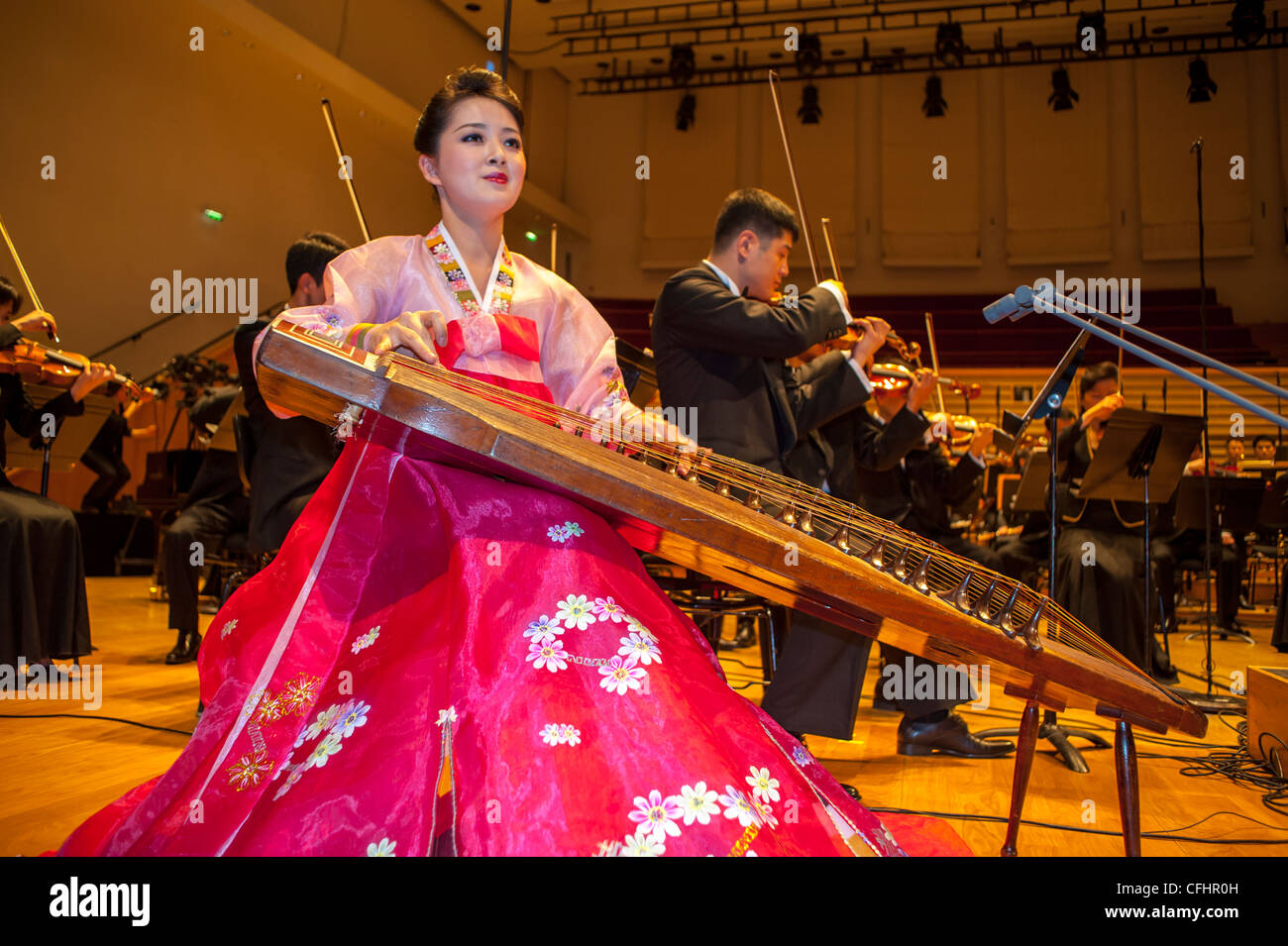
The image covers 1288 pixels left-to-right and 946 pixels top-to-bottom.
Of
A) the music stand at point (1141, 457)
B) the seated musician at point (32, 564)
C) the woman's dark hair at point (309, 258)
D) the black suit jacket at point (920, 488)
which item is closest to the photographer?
the woman's dark hair at point (309, 258)

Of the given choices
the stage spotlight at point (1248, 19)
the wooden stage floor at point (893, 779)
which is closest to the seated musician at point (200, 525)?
the wooden stage floor at point (893, 779)

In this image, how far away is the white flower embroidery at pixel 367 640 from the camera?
118 cm

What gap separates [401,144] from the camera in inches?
398

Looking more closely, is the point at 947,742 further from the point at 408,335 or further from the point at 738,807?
the point at 408,335

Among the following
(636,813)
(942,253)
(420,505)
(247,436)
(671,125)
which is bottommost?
(636,813)

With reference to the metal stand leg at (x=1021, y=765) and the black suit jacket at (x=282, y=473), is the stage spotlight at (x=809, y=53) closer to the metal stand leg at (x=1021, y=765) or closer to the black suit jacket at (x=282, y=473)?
the black suit jacket at (x=282, y=473)

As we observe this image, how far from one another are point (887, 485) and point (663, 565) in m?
0.84

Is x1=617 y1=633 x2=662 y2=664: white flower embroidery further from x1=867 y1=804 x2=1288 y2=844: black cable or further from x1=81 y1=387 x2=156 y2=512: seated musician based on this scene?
x1=81 y1=387 x2=156 y2=512: seated musician

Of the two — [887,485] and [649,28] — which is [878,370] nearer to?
[887,485]

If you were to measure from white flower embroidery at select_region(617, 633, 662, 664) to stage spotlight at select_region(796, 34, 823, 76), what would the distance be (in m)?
10.5

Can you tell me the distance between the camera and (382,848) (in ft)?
3.15

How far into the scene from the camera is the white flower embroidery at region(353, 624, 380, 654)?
118 cm

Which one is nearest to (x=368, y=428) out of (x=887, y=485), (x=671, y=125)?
(x=887, y=485)

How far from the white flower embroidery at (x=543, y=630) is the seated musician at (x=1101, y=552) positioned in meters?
3.03
